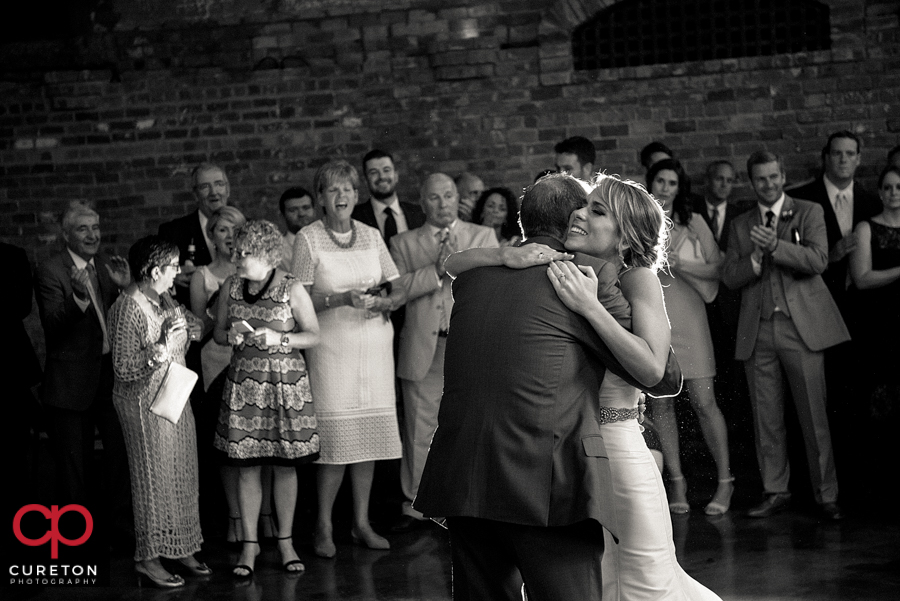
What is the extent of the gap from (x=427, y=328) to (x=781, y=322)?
1.79 meters

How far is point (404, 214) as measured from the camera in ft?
20.6

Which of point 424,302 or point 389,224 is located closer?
point 424,302

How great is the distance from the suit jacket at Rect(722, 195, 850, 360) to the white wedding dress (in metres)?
2.70

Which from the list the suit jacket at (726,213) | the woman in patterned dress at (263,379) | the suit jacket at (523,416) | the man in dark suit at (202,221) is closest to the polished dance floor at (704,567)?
the woman in patterned dress at (263,379)

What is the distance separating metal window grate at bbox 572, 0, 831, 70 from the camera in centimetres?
686

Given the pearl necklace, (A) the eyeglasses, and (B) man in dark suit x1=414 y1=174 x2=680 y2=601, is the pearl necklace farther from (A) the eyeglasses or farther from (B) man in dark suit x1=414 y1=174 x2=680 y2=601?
(B) man in dark suit x1=414 y1=174 x2=680 y2=601

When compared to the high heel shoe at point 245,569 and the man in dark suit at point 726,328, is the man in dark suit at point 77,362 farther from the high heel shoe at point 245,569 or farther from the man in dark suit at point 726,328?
the man in dark suit at point 726,328

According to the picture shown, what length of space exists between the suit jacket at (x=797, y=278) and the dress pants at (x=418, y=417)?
1551 millimetres

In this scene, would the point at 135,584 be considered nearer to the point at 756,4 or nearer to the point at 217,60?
the point at 217,60

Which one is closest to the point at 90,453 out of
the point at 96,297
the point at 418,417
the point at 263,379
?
the point at 96,297

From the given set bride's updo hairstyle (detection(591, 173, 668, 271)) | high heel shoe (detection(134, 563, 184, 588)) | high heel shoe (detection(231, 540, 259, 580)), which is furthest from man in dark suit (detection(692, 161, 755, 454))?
bride's updo hairstyle (detection(591, 173, 668, 271))

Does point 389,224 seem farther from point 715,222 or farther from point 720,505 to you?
point 720,505

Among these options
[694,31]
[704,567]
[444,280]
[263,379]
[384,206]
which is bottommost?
[704,567]

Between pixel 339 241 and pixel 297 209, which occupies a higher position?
pixel 297 209
